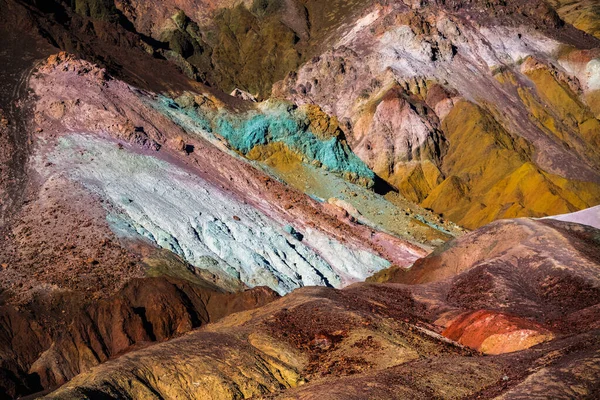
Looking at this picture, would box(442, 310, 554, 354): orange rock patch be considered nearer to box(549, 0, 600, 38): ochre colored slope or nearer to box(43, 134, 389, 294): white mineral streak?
box(43, 134, 389, 294): white mineral streak

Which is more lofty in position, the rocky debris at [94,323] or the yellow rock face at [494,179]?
the rocky debris at [94,323]

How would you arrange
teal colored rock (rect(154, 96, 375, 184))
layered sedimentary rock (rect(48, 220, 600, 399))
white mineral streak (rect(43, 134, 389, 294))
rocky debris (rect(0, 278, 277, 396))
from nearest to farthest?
1. layered sedimentary rock (rect(48, 220, 600, 399))
2. rocky debris (rect(0, 278, 277, 396))
3. white mineral streak (rect(43, 134, 389, 294))
4. teal colored rock (rect(154, 96, 375, 184))

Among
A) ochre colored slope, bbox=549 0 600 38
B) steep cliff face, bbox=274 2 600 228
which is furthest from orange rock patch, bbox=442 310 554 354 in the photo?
ochre colored slope, bbox=549 0 600 38

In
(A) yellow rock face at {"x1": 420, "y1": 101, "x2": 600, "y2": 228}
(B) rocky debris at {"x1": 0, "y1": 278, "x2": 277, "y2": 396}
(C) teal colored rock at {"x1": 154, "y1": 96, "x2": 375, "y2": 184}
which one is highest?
(C) teal colored rock at {"x1": 154, "y1": 96, "x2": 375, "y2": 184}

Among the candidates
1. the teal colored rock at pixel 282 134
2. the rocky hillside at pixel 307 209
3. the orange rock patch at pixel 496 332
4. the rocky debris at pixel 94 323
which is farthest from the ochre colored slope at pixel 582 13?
the orange rock patch at pixel 496 332

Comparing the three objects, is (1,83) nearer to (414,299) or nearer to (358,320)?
(414,299)

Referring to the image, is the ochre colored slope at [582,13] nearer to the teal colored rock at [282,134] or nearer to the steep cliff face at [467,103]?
the steep cliff face at [467,103]

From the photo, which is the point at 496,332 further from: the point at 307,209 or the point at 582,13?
the point at 582,13
